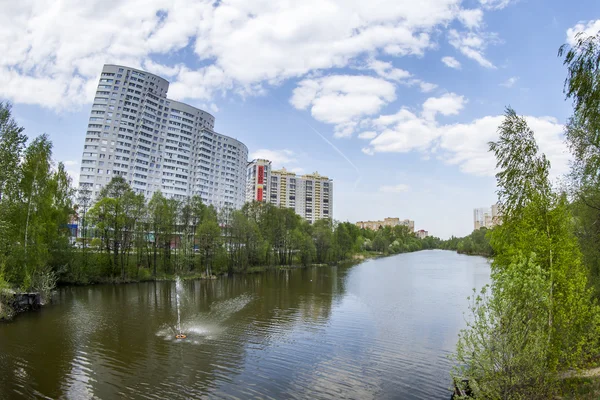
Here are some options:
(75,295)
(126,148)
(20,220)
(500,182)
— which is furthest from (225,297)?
(126,148)

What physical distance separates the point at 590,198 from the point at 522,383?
44.8ft

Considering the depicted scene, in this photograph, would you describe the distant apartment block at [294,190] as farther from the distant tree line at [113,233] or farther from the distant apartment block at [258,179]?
the distant tree line at [113,233]

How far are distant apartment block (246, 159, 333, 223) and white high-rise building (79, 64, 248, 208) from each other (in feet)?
129

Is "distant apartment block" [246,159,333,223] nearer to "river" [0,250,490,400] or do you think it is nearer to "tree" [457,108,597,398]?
"river" [0,250,490,400]

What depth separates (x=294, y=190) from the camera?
616 feet

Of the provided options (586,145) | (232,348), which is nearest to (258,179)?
(232,348)

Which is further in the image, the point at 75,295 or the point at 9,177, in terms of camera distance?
the point at 75,295

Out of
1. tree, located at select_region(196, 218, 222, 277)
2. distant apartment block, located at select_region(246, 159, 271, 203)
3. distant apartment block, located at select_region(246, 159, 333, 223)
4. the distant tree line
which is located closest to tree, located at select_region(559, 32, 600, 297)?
the distant tree line

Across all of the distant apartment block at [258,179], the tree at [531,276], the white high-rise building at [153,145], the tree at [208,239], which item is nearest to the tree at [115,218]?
the tree at [208,239]

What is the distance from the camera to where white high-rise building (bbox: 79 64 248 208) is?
9031 centimetres

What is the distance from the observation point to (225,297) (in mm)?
38375

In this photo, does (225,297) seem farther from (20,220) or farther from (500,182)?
(500,182)

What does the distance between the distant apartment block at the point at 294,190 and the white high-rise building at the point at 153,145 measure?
39.3m

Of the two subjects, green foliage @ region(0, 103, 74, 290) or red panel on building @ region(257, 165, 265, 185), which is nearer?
green foliage @ region(0, 103, 74, 290)
